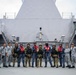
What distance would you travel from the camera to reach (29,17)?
1569 inches

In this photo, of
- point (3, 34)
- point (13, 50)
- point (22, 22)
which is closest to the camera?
point (13, 50)

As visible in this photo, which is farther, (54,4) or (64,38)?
(54,4)

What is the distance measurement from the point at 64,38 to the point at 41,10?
217 inches

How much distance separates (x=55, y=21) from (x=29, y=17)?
11.4 feet

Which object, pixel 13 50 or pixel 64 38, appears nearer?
pixel 13 50

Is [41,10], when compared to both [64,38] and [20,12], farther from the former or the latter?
[64,38]

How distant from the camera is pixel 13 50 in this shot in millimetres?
18125

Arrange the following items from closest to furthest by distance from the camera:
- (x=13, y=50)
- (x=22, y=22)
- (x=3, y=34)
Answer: (x=13, y=50) → (x=3, y=34) → (x=22, y=22)

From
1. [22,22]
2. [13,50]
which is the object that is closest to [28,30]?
[22,22]

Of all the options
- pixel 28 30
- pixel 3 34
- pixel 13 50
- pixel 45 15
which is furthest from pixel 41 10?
pixel 13 50

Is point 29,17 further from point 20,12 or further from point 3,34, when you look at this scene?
point 3,34

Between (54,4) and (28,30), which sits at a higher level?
(54,4)

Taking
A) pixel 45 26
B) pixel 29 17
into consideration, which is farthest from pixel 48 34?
pixel 29 17

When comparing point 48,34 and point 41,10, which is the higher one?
point 41,10
